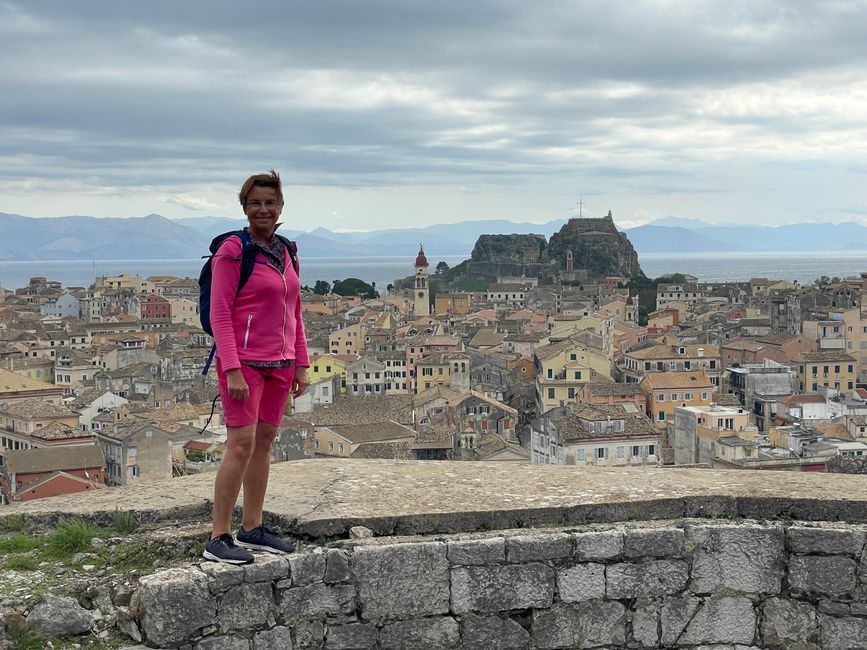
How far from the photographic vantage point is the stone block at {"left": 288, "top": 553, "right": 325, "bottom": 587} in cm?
431

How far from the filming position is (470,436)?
37719 millimetres

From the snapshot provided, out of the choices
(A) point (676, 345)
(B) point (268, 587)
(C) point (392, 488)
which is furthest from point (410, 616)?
(A) point (676, 345)

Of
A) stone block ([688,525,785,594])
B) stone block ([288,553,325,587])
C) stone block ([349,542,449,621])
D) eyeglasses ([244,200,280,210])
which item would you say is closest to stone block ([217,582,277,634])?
stone block ([288,553,325,587])

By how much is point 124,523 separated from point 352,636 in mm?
1397

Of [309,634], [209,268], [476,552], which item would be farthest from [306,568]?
[209,268]

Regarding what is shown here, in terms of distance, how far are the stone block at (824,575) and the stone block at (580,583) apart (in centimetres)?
94

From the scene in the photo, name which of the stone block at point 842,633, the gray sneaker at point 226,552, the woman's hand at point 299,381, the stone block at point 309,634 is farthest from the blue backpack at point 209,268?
the stone block at point 842,633

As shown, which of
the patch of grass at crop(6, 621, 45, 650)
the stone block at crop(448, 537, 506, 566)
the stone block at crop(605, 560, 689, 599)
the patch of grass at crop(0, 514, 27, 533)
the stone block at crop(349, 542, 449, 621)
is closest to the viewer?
the patch of grass at crop(6, 621, 45, 650)

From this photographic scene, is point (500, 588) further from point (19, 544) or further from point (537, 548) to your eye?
point (19, 544)

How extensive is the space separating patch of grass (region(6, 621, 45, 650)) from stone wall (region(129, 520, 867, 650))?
394 mm

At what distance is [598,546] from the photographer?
4621 millimetres

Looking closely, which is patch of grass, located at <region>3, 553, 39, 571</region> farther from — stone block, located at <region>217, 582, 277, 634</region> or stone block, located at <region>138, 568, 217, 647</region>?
stone block, located at <region>217, 582, 277, 634</region>

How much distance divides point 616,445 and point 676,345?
23.4m

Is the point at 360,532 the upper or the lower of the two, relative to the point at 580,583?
upper
